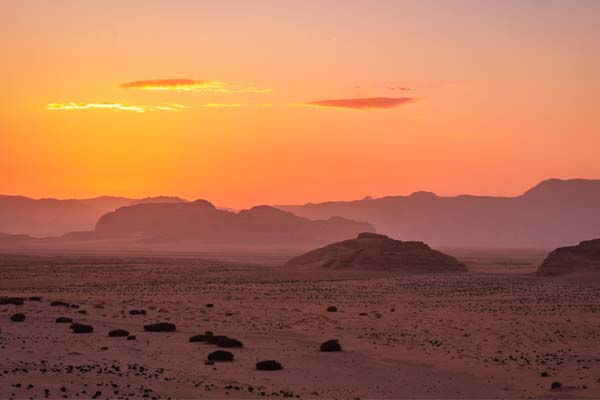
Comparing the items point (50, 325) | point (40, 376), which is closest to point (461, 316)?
point (50, 325)

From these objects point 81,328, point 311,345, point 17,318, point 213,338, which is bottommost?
point 311,345

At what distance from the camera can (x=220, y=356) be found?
28.1m

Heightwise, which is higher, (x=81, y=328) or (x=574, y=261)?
(x=574, y=261)

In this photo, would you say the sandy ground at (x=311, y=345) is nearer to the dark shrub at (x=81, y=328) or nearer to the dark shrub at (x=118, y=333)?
the dark shrub at (x=81, y=328)

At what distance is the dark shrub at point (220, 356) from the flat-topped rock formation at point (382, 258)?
245ft

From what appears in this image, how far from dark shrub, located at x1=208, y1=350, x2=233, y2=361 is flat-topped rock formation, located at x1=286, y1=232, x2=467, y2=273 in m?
74.8

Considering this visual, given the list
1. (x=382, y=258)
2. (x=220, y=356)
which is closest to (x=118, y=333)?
(x=220, y=356)

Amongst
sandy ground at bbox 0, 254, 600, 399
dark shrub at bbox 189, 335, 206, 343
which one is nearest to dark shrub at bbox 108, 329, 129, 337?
sandy ground at bbox 0, 254, 600, 399

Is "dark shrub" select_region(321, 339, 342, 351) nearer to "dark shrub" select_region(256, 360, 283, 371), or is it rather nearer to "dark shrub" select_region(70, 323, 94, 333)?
"dark shrub" select_region(256, 360, 283, 371)

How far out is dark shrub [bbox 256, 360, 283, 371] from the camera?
87.2ft

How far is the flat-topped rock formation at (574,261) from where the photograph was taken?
3506 inches

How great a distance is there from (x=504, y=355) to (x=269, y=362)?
10.8m

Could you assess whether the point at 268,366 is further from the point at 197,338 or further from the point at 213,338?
the point at 197,338

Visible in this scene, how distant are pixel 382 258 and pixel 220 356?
78.0m
